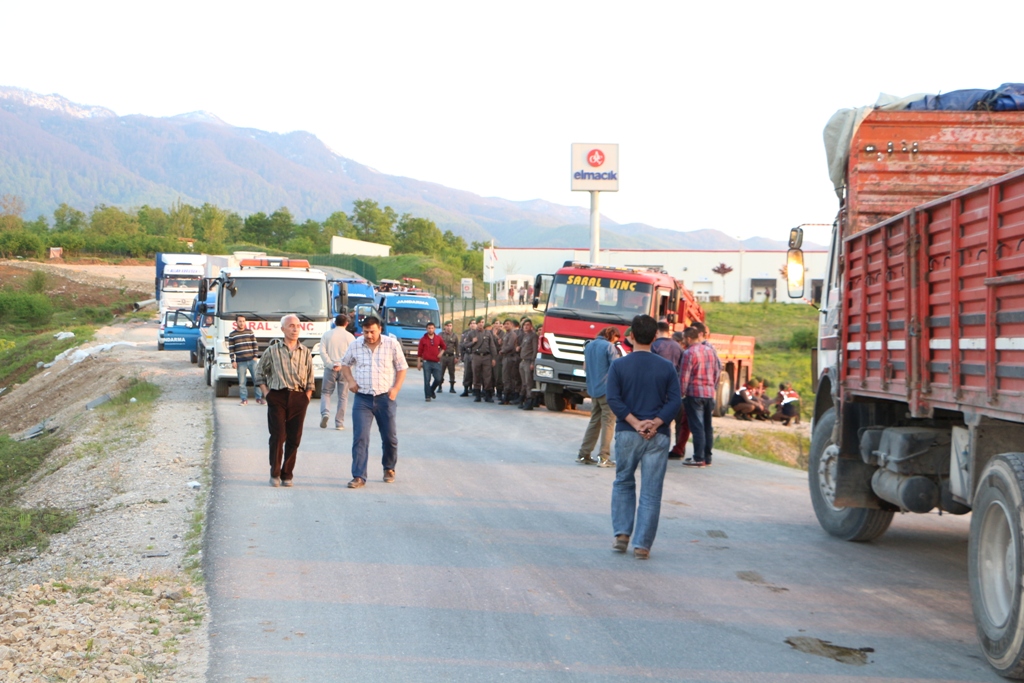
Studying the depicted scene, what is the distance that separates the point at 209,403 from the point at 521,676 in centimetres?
1575

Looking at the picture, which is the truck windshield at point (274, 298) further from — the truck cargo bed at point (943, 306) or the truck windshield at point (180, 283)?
the truck windshield at point (180, 283)


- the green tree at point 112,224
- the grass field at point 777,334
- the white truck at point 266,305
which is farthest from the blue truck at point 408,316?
the green tree at point 112,224

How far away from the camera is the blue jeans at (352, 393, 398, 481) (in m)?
10.6

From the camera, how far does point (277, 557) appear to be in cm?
748

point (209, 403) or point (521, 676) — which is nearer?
point (521, 676)

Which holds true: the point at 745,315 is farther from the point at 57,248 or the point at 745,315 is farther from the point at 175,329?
the point at 57,248

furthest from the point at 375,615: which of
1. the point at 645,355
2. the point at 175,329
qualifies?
the point at 175,329

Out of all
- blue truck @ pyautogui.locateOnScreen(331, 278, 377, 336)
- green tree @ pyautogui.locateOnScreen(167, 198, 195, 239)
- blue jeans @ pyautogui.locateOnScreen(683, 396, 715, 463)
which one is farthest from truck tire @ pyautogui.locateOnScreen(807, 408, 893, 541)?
green tree @ pyautogui.locateOnScreen(167, 198, 195, 239)

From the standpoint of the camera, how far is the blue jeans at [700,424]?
13.2 meters

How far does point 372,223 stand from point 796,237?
148777mm

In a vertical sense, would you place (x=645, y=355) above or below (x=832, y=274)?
below

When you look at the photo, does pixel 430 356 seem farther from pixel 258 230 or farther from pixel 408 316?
pixel 258 230

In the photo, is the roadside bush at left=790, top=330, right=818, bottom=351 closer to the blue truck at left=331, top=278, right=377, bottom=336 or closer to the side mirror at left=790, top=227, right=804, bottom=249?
the blue truck at left=331, top=278, right=377, bottom=336

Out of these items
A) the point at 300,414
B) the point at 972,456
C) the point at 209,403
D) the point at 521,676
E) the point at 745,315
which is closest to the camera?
the point at 521,676
